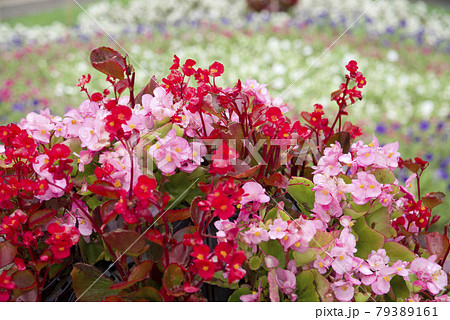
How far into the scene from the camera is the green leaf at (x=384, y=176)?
1.12 meters

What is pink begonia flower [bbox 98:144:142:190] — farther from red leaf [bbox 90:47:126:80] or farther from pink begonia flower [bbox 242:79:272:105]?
pink begonia flower [bbox 242:79:272:105]

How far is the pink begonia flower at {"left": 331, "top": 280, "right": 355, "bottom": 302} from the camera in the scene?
0.96 m

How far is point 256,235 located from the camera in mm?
914

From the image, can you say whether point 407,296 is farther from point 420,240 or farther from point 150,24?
point 150,24

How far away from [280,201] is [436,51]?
7.02 m

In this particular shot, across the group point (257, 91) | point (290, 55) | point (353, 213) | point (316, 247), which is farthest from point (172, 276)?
point (290, 55)

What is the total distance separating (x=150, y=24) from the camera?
28.5ft

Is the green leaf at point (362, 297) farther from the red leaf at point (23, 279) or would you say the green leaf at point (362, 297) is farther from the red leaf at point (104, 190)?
the red leaf at point (23, 279)

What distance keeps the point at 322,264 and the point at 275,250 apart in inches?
3.8

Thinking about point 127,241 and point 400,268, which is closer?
point 127,241

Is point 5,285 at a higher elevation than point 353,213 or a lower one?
lower

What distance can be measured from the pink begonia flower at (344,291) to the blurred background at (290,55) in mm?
2675

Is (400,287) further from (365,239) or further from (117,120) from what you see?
(117,120)

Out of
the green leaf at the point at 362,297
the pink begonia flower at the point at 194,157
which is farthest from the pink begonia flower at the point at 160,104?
the green leaf at the point at 362,297
